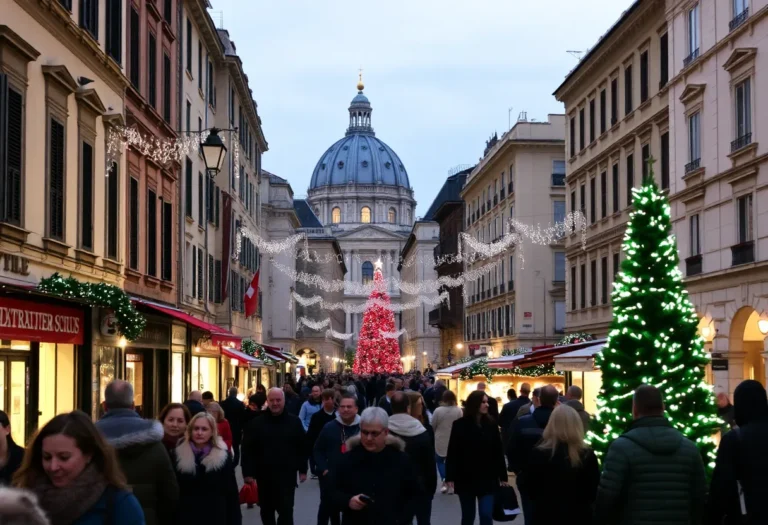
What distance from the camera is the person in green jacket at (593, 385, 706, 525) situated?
27.2 ft

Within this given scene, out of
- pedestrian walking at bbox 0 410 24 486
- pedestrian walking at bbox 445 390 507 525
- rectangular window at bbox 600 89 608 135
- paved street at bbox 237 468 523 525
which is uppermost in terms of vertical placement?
rectangular window at bbox 600 89 608 135

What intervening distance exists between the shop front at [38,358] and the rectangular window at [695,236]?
17644mm

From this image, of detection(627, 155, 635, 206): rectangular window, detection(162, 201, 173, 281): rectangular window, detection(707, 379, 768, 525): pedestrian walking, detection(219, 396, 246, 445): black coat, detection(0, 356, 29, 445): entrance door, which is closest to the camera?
detection(707, 379, 768, 525): pedestrian walking

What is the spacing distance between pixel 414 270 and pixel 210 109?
100542 mm

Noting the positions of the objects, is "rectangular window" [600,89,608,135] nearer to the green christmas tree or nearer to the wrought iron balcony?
the wrought iron balcony

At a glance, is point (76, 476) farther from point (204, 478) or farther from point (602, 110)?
point (602, 110)

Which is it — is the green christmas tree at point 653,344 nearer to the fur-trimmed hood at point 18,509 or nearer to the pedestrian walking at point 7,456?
the pedestrian walking at point 7,456

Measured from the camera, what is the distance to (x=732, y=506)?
8609 mm

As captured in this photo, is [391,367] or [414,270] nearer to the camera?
[391,367]

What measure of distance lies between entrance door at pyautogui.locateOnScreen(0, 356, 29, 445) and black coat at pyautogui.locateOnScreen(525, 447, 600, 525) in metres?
9.55

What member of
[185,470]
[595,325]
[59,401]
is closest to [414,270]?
[595,325]

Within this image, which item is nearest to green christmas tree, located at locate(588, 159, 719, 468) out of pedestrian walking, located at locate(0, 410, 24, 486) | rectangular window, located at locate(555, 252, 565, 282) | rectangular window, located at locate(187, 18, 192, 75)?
pedestrian walking, located at locate(0, 410, 24, 486)

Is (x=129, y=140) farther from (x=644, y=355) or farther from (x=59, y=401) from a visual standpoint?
(x=644, y=355)

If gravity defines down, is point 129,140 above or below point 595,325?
above
